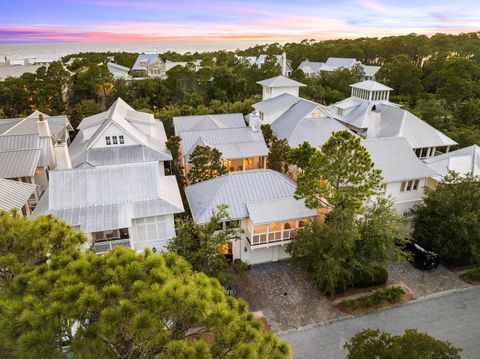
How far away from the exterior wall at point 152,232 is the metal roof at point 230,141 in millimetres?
11597

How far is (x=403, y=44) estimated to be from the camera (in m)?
92.6

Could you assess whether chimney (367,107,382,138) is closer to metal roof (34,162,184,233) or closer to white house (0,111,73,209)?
metal roof (34,162,184,233)

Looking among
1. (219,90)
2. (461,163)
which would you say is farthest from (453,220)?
(219,90)

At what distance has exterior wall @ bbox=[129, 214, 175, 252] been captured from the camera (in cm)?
2030

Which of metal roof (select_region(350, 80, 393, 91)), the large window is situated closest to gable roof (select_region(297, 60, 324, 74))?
metal roof (select_region(350, 80, 393, 91))

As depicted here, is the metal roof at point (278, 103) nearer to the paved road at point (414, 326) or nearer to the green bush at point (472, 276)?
the green bush at point (472, 276)

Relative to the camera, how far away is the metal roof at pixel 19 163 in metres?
24.1

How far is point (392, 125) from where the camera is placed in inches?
1399

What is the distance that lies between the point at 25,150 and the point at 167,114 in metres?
22.6

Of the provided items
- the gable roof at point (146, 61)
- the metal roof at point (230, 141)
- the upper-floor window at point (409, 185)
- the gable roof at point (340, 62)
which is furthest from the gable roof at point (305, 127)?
the gable roof at point (146, 61)

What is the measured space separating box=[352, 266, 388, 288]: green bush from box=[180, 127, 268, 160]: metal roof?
15.3 meters

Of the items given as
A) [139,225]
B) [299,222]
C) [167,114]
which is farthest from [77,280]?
[167,114]

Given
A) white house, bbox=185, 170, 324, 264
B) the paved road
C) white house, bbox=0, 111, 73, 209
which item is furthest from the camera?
white house, bbox=0, 111, 73, 209

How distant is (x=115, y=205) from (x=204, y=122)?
19.3m
